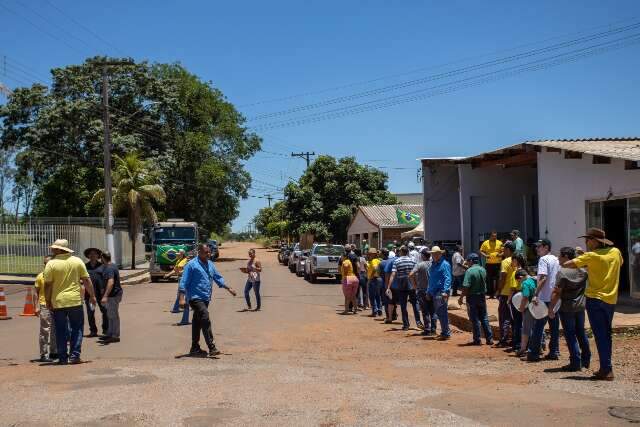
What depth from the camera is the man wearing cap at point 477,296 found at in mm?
12031

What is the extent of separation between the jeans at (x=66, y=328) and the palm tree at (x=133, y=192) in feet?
108

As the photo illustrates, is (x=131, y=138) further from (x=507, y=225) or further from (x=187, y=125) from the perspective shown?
(x=507, y=225)

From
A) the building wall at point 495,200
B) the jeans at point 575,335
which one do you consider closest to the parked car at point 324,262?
the building wall at point 495,200

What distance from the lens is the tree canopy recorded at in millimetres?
48688

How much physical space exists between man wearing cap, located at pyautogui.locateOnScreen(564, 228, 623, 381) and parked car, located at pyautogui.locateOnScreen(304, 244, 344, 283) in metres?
22.6

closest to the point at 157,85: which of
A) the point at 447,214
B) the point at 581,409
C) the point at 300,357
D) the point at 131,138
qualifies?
the point at 131,138

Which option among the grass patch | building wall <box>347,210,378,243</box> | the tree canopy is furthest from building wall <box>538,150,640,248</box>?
the tree canopy

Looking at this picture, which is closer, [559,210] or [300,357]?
[300,357]

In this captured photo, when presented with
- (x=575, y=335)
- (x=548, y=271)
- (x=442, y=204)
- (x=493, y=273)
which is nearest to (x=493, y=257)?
(x=493, y=273)

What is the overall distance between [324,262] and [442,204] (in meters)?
6.80

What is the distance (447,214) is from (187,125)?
35.5 m

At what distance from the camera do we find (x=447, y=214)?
27.0m

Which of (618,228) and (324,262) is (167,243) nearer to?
(324,262)

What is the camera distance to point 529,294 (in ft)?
35.3
